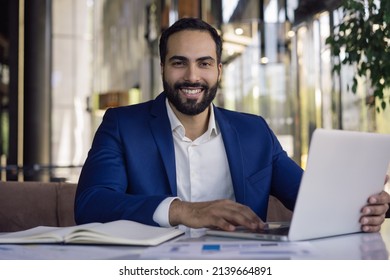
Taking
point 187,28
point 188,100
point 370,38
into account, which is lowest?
point 188,100

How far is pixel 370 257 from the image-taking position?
118 cm

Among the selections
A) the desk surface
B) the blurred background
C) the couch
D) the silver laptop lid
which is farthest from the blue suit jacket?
the blurred background

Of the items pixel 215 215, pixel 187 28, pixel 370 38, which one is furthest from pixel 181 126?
pixel 370 38

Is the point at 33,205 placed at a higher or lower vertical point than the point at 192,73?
lower

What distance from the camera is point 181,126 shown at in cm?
216

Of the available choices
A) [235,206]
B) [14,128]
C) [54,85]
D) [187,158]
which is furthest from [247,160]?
[54,85]

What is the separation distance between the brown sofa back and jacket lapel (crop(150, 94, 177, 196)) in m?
0.59

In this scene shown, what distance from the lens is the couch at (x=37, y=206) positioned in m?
2.43

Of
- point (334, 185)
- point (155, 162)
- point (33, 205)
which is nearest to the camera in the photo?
point (334, 185)

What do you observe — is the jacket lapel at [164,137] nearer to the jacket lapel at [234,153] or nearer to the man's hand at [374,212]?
the jacket lapel at [234,153]

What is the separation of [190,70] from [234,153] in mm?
317

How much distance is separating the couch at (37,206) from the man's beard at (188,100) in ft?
1.61

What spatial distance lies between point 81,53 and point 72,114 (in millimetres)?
1255

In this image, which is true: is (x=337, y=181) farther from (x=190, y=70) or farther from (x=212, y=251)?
(x=190, y=70)
